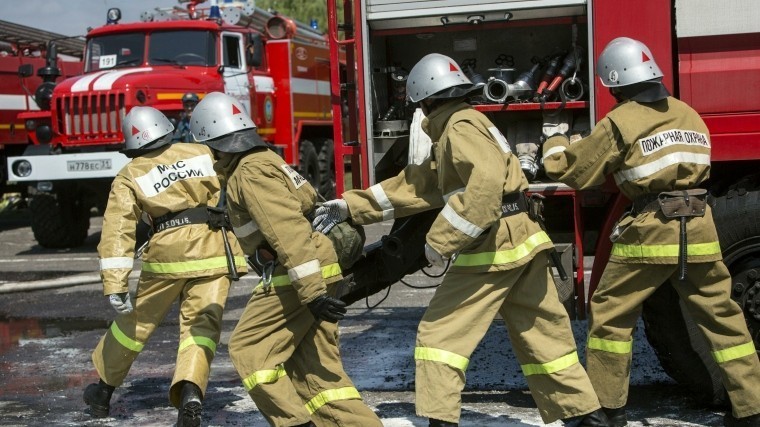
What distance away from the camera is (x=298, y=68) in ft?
48.5

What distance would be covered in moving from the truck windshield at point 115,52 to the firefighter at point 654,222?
8.77m

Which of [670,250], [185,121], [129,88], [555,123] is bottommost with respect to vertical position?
[670,250]

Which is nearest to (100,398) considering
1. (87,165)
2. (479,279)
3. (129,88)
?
(479,279)

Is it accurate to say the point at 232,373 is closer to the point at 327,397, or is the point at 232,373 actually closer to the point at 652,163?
the point at 327,397

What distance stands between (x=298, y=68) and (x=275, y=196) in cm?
1027

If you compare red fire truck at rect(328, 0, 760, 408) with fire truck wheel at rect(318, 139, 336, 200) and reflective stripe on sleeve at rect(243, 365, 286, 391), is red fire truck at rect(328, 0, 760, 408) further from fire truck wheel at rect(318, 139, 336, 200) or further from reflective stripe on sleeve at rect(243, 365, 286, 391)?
fire truck wheel at rect(318, 139, 336, 200)

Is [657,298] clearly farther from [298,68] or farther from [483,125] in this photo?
[298,68]

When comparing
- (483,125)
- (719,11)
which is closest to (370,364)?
(483,125)

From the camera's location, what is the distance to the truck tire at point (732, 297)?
17.1 feet

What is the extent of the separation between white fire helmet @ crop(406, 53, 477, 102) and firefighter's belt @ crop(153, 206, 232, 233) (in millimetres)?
1354

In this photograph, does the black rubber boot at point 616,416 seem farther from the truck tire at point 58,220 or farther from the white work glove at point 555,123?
the truck tire at point 58,220

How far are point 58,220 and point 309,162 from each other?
362cm

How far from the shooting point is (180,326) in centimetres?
563

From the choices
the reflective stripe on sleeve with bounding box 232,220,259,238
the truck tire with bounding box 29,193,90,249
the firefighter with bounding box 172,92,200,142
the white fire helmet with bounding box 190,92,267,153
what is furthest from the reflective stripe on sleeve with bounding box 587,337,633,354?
the truck tire with bounding box 29,193,90,249
